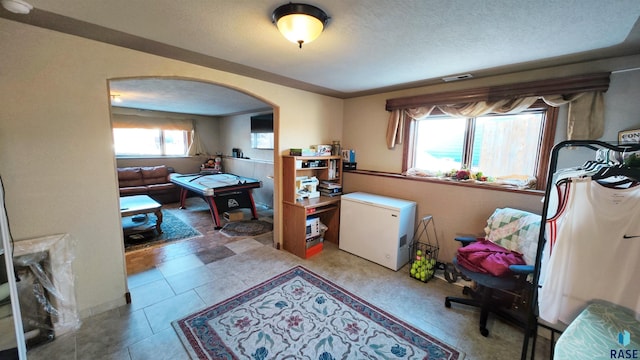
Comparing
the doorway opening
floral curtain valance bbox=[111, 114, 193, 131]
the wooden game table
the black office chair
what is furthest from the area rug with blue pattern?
floral curtain valance bbox=[111, 114, 193, 131]

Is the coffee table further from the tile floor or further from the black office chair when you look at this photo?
the black office chair

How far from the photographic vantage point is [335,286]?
258 cm

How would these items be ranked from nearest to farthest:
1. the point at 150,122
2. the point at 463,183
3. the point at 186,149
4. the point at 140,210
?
the point at 463,183
the point at 140,210
the point at 150,122
the point at 186,149

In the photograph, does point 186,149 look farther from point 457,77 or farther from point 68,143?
point 457,77

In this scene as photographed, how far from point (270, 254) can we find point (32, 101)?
2.64m

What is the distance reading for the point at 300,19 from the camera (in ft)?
4.55

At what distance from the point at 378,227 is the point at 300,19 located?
7.85ft

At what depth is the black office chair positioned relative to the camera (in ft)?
6.17

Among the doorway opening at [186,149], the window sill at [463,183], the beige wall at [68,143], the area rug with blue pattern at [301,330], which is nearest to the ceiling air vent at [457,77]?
the window sill at [463,183]

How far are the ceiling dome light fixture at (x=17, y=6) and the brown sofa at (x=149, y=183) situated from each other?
455 centimetres

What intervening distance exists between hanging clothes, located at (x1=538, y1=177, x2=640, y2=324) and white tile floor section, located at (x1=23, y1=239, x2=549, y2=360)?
2.32 feet

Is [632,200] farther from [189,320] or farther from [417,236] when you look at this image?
[189,320]

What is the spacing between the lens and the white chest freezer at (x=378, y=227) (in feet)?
9.45

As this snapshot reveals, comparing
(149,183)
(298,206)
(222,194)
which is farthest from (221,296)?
(149,183)
